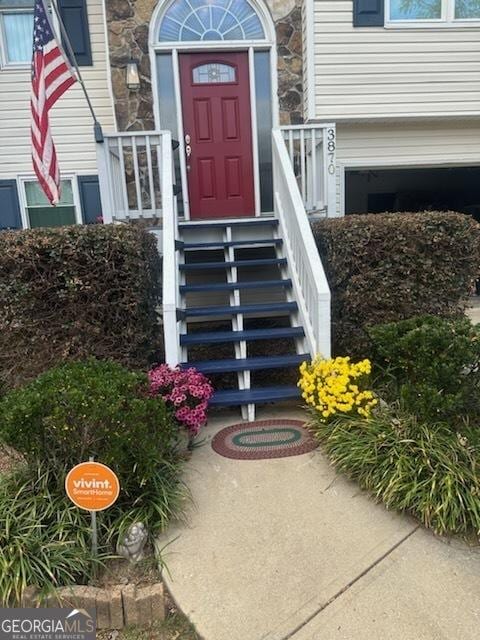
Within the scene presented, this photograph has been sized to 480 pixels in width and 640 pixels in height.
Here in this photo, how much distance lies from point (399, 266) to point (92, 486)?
311 centimetres

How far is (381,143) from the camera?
6258 millimetres

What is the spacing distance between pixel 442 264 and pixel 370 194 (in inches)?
280

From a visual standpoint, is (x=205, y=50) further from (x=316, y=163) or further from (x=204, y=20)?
(x=316, y=163)

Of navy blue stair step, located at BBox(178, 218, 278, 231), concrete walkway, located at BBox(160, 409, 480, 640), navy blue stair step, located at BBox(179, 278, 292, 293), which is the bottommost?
concrete walkway, located at BBox(160, 409, 480, 640)

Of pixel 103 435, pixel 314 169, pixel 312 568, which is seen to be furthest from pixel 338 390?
pixel 314 169

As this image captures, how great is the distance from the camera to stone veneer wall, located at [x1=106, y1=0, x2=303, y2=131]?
5.56m

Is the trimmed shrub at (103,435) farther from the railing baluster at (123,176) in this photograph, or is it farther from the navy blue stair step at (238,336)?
the railing baluster at (123,176)

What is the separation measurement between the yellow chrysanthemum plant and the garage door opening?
25.9 ft

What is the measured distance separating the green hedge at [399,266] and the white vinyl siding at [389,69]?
8.07 feet

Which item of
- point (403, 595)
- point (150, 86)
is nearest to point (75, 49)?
point (150, 86)

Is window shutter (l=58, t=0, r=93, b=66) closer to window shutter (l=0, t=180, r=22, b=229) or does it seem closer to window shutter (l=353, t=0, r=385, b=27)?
window shutter (l=0, t=180, r=22, b=229)

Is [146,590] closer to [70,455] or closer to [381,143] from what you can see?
[70,455]

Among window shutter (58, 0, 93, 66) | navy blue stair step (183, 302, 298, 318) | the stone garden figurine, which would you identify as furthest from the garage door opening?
the stone garden figurine

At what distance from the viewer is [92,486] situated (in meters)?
2.02
